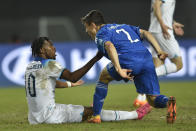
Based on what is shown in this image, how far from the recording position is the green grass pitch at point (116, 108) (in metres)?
6.63

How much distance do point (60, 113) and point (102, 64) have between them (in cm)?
842

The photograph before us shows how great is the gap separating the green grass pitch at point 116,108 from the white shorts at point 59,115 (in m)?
0.13

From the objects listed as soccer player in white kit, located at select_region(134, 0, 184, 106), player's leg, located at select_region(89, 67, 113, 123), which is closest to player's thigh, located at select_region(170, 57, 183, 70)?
soccer player in white kit, located at select_region(134, 0, 184, 106)

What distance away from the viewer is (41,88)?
6.82m

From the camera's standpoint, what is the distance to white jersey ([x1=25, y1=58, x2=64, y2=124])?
679 centimetres

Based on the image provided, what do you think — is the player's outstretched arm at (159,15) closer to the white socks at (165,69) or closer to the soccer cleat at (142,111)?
the white socks at (165,69)

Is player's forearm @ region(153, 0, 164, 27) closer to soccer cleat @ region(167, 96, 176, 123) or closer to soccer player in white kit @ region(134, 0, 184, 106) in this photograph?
soccer player in white kit @ region(134, 0, 184, 106)

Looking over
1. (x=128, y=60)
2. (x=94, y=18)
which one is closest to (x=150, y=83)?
(x=128, y=60)

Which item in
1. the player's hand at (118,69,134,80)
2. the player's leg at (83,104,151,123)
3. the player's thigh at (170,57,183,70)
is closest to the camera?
the player's hand at (118,69,134,80)

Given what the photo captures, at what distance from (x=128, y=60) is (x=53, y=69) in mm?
982

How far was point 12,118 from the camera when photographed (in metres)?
8.05

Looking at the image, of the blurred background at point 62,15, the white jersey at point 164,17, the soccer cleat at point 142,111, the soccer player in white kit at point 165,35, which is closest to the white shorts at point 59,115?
the soccer cleat at point 142,111

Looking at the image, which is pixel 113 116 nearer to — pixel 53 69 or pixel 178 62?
pixel 53 69

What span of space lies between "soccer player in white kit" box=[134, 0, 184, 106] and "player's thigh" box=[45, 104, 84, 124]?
235 cm
